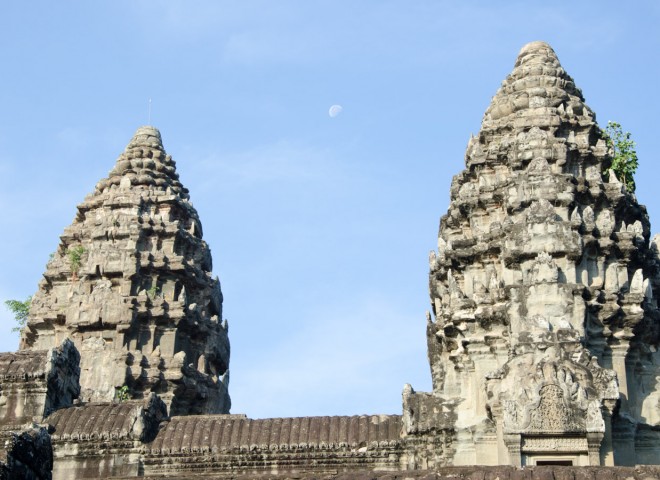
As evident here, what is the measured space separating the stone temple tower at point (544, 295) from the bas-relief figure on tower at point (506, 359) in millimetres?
39

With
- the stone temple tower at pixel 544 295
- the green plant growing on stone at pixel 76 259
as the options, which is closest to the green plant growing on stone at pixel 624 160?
the stone temple tower at pixel 544 295

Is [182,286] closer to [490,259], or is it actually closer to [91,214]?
[91,214]

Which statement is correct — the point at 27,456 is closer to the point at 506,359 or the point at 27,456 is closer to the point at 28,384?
the point at 28,384

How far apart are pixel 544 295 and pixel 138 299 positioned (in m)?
19.5

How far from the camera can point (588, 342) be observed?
26688 millimetres

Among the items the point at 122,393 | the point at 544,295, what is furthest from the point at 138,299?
the point at 544,295

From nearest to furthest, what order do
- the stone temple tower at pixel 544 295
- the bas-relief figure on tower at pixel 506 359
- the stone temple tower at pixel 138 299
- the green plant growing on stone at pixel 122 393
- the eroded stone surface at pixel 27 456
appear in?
the eroded stone surface at pixel 27 456
the stone temple tower at pixel 544 295
the bas-relief figure on tower at pixel 506 359
the green plant growing on stone at pixel 122 393
the stone temple tower at pixel 138 299

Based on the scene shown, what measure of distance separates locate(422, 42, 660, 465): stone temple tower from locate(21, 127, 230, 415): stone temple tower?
13.1m

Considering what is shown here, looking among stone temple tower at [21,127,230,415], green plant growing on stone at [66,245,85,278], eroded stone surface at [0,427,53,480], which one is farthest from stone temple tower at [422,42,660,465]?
green plant growing on stone at [66,245,85,278]

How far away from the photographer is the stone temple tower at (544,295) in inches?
906

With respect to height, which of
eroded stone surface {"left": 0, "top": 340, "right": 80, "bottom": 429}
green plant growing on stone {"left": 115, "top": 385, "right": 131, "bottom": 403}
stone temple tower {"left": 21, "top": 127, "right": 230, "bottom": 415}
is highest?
stone temple tower {"left": 21, "top": 127, "right": 230, "bottom": 415}

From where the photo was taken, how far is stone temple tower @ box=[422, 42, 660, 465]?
23.0 m

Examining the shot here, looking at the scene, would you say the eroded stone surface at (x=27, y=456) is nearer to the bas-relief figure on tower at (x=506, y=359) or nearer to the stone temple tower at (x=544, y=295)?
the bas-relief figure on tower at (x=506, y=359)

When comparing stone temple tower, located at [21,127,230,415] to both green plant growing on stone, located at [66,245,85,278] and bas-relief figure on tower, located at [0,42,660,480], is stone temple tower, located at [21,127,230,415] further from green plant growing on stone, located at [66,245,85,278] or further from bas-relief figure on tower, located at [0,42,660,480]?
bas-relief figure on tower, located at [0,42,660,480]
